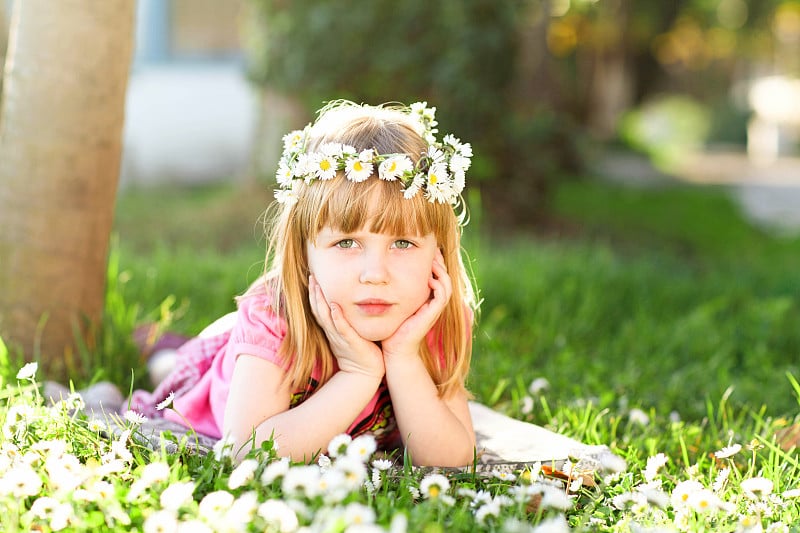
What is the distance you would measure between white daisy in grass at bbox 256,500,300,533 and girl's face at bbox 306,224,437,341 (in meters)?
0.68

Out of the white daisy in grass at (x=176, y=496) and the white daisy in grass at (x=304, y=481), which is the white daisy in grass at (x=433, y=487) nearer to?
the white daisy in grass at (x=304, y=481)

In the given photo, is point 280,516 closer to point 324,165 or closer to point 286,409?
point 286,409

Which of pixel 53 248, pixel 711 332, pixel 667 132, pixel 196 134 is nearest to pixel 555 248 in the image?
pixel 711 332

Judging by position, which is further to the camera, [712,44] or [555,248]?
[712,44]

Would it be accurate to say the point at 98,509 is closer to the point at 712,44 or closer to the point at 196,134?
the point at 196,134

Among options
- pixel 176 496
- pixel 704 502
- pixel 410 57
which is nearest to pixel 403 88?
pixel 410 57

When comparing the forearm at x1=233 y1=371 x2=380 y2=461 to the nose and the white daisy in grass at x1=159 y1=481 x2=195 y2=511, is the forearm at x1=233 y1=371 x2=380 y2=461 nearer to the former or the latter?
the nose

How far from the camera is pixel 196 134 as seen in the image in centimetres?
1046

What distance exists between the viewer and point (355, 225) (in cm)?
228

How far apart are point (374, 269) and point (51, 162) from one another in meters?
1.49

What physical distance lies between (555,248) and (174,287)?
251cm

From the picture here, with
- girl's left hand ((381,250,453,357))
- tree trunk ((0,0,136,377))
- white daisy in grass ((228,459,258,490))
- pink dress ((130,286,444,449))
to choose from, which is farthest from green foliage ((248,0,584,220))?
white daisy in grass ((228,459,258,490))

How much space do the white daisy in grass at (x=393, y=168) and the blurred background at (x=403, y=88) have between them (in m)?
2.48

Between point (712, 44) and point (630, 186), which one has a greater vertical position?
point (712, 44)
